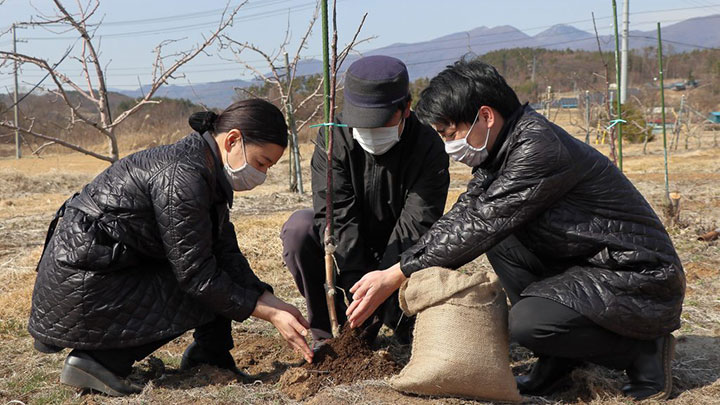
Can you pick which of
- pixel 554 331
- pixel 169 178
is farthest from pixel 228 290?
pixel 554 331

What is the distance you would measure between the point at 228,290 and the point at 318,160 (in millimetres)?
897

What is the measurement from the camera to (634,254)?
7.70 ft

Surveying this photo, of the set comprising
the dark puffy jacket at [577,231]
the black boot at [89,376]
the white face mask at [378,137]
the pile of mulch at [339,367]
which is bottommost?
the pile of mulch at [339,367]

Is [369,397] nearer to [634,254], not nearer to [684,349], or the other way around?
[634,254]

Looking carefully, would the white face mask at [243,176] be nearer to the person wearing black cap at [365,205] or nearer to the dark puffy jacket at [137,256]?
the dark puffy jacket at [137,256]

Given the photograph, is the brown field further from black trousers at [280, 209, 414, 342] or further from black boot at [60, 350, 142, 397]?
black trousers at [280, 209, 414, 342]

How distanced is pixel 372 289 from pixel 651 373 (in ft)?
3.58

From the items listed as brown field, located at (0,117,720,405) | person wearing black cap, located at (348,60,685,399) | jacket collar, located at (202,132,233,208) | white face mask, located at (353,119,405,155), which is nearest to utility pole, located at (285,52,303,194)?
brown field, located at (0,117,720,405)

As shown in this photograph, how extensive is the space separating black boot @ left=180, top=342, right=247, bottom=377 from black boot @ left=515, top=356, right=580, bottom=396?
3.90ft

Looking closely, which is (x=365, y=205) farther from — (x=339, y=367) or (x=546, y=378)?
(x=546, y=378)

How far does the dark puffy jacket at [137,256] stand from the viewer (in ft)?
7.82

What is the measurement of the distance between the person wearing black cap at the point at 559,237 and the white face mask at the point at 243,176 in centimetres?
58

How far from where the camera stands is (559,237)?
2402mm

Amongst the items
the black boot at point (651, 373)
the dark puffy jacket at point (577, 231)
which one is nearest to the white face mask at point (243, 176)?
the dark puffy jacket at point (577, 231)
